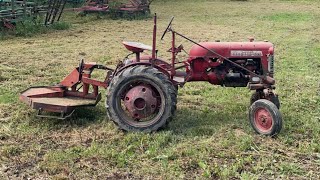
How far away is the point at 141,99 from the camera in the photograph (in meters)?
5.42

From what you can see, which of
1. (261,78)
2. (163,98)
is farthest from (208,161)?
(261,78)

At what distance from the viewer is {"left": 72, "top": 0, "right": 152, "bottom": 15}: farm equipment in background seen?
18.5m

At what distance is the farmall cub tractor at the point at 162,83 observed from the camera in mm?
5336

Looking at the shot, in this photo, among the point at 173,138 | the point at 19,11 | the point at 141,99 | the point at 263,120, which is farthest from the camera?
the point at 19,11

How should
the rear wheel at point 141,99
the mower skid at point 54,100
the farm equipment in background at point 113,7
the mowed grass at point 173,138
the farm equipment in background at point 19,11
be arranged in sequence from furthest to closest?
the farm equipment in background at point 113,7 < the farm equipment in background at point 19,11 < the mower skid at point 54,100 < the rear wheel at point 141,99 < the mowed grass at point 173,138

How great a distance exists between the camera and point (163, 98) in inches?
210

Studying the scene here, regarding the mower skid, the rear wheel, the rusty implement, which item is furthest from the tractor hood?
the mower skid

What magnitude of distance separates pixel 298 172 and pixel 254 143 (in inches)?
29.2

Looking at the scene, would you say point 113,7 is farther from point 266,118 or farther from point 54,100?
point 266,118

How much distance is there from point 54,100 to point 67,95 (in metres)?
0.27

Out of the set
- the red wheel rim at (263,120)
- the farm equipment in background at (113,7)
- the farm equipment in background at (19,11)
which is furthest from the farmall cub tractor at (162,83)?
the farm equipment in background at (113,7)

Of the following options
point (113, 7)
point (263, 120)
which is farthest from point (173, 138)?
point (113, 7)

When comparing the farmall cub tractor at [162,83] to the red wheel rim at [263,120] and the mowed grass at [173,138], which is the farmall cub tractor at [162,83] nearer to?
the red wheel rim at [263,120]

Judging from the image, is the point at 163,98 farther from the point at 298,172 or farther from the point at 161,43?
the point at 161,43
